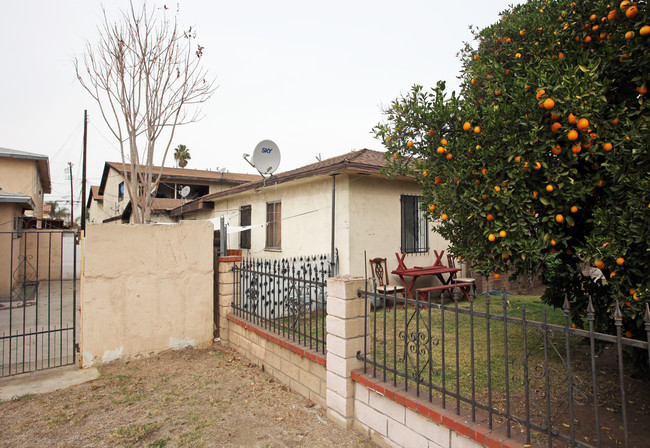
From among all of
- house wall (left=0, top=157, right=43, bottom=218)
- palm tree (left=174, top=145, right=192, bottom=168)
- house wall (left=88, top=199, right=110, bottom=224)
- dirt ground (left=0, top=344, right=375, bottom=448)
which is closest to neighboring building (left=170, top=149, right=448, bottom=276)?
dirt ground (left=0, top=344, right=375, bottom=448)

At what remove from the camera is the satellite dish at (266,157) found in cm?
904

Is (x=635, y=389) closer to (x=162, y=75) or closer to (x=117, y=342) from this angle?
(x=117, y=342)

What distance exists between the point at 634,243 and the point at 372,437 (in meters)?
2.53

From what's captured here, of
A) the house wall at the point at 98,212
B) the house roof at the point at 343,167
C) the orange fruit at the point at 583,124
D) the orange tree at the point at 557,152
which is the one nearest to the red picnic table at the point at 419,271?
the house roof at the point at 343,167

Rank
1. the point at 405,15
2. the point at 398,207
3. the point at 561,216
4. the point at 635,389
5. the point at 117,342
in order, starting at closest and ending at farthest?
the point at 561,216, the point at 635,389, the point at 117,342, the point at 405,15, the point at 398,207

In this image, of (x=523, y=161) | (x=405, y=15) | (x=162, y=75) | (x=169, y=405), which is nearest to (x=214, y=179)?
(x=162, y=75)

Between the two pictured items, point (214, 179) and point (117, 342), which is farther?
point (214, 179)

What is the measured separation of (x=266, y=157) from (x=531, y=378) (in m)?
7.67

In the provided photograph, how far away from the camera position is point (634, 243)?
7.88 ft

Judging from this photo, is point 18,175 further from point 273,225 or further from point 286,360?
point 286,360

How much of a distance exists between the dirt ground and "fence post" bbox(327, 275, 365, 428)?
0.67 ft

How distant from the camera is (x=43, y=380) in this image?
182 inches

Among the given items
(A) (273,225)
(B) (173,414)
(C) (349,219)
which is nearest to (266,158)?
(A) (273,225)

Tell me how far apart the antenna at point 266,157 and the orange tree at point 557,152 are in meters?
5.69
